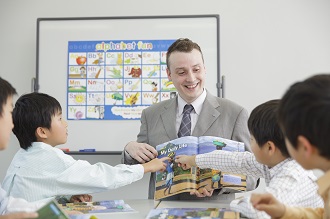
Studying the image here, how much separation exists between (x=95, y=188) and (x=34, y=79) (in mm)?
1726

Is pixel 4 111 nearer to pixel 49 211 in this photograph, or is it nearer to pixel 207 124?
pixel 49 211

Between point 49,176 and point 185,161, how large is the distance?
0.56m

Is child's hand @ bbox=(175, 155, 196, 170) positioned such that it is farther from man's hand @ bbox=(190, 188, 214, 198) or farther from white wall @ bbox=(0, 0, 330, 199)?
white wall @ bbox=(0, 0, 330, 199)

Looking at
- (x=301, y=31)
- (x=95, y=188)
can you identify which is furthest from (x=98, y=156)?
(x=301, y=31)

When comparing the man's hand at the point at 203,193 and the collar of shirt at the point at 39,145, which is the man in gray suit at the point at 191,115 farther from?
the collar of shirt at the point at 39,145

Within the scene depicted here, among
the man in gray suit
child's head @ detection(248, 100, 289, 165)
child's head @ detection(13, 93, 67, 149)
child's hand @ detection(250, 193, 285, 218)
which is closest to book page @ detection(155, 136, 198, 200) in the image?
the man in gray suit

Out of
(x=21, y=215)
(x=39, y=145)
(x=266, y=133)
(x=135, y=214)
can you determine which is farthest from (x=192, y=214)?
(x=39, y=145)

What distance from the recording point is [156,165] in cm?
184

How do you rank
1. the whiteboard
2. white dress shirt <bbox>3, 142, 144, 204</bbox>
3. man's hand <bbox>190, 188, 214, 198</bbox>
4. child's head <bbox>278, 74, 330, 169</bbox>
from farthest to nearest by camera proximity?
1. the whiteboard
2. man's hand <bbox>190, 188, 214, 198</bbox>
3. white dress shirt <bbox>3, 142, 144, 204</bbox>
4. child's head <bbox>278, 74, 330, 169</bbox>

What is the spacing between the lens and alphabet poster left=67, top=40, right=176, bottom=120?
3.10 m

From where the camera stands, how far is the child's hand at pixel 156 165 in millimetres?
1818

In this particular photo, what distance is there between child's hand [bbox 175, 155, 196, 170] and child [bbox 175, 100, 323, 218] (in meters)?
0.04

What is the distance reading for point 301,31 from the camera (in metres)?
3.12

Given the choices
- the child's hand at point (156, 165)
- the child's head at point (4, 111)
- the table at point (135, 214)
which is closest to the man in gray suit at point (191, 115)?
the child's hand at point (156, 165)
